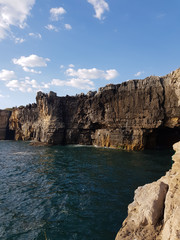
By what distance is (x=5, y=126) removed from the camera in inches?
2965

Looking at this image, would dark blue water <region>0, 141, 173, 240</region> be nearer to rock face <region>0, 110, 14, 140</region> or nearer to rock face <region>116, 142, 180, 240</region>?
rock face <region>116, 142, 180, 240</region>

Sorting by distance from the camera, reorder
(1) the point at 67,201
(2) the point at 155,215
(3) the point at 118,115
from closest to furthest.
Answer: (2) the point at 155,215 < (1) the point at 67,201 < (3) the point at 118,115

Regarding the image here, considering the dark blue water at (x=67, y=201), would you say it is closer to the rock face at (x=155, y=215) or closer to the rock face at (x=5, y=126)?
the rock face at (x=155, y=215)

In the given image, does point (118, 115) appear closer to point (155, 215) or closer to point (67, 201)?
point (67, 201)

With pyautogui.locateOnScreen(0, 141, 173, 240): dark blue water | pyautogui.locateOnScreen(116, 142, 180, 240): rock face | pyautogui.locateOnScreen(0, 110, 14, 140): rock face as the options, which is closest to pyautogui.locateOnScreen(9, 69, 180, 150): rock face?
pyautogui.locateOnScreen(0, 141, 173, 240): dark blue water

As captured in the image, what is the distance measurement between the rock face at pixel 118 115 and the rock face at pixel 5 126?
87.9ft

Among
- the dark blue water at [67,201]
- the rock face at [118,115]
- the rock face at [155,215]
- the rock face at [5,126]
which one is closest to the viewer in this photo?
the rock face at [155,215]

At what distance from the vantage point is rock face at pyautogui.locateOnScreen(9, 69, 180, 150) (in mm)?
35594

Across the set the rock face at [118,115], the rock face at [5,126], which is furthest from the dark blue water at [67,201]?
the rock face at [5,126]

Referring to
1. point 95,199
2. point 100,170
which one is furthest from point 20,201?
point 100,170

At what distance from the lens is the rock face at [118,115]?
35594 millimetres

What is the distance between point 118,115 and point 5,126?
2326 inches

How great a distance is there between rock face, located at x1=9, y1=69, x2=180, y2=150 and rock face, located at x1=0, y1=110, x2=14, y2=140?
26.8m

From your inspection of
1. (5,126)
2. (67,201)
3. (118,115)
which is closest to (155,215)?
(67,201)
